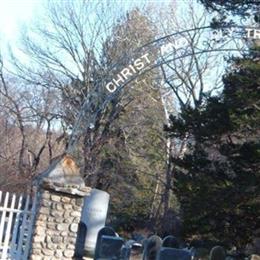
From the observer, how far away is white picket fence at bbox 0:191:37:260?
37.1 feet

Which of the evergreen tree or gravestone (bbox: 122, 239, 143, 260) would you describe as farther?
the evergreen tree

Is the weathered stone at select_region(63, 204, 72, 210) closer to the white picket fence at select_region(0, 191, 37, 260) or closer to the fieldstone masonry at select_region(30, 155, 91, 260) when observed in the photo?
the fieldstone masonry at select_region(30, 155, 91, 260)

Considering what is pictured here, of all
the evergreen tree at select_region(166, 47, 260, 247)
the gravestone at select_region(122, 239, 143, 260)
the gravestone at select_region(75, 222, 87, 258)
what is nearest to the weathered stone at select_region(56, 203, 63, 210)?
the gravestone at select_region(122, 239, 143, 260)

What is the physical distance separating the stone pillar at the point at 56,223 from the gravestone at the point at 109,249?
532 cm

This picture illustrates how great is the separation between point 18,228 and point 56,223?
2.48ft

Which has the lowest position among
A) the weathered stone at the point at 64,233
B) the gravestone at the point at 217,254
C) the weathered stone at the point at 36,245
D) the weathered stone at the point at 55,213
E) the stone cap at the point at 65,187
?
the gravestone at the point at 217,254

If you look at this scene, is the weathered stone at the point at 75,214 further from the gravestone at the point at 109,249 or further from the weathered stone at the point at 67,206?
the gravestone at the point at 109,249

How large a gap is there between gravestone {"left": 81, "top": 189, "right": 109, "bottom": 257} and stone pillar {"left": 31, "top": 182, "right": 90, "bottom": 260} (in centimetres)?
808

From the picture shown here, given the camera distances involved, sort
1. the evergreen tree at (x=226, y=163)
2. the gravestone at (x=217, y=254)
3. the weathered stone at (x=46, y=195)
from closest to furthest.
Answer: the weathered stone at (x=46, y=195) < the gravestone at (x=217, y=254) < the evergreen tree at (x=226, y=163)

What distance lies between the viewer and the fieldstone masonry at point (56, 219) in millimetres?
11188

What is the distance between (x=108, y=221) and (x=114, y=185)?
2178 millimetres

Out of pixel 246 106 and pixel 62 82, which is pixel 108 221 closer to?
pixel 62 82

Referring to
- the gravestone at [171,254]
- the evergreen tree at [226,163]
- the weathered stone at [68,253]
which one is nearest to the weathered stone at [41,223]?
the weathered stone at [68,253]

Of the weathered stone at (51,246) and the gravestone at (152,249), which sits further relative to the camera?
the gravestone at (152,249)
